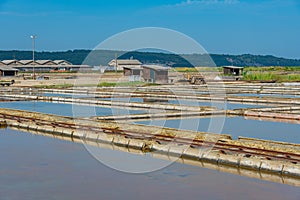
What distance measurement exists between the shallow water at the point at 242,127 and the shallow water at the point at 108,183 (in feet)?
9.95

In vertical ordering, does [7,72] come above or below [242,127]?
above

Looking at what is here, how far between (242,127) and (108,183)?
17.0ft

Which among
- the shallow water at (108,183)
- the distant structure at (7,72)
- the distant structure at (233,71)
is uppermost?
the distant structure at (233,71)

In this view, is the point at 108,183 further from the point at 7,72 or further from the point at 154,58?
Answer: the point at 154,58

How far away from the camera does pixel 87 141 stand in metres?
8.78

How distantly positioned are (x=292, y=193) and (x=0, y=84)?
2474 cm

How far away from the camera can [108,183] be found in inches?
233

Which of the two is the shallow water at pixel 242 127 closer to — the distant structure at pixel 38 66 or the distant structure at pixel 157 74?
the distant structure at pixel 157 74

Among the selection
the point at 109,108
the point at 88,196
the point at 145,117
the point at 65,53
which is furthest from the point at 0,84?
the point at 65,53

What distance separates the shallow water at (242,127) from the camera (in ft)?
30.7

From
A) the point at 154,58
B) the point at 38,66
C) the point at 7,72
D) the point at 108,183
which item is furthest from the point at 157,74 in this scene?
the point at 154,58

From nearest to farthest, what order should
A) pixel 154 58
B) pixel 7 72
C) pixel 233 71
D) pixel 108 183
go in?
1. pixel 108 183
2. pixel 7 72
3. pixel 233 71
4. pixel 154 58

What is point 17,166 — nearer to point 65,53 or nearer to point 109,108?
point 109,108

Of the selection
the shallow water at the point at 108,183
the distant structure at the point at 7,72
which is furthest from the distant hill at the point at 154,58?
the shallow water at the point at 108,183
